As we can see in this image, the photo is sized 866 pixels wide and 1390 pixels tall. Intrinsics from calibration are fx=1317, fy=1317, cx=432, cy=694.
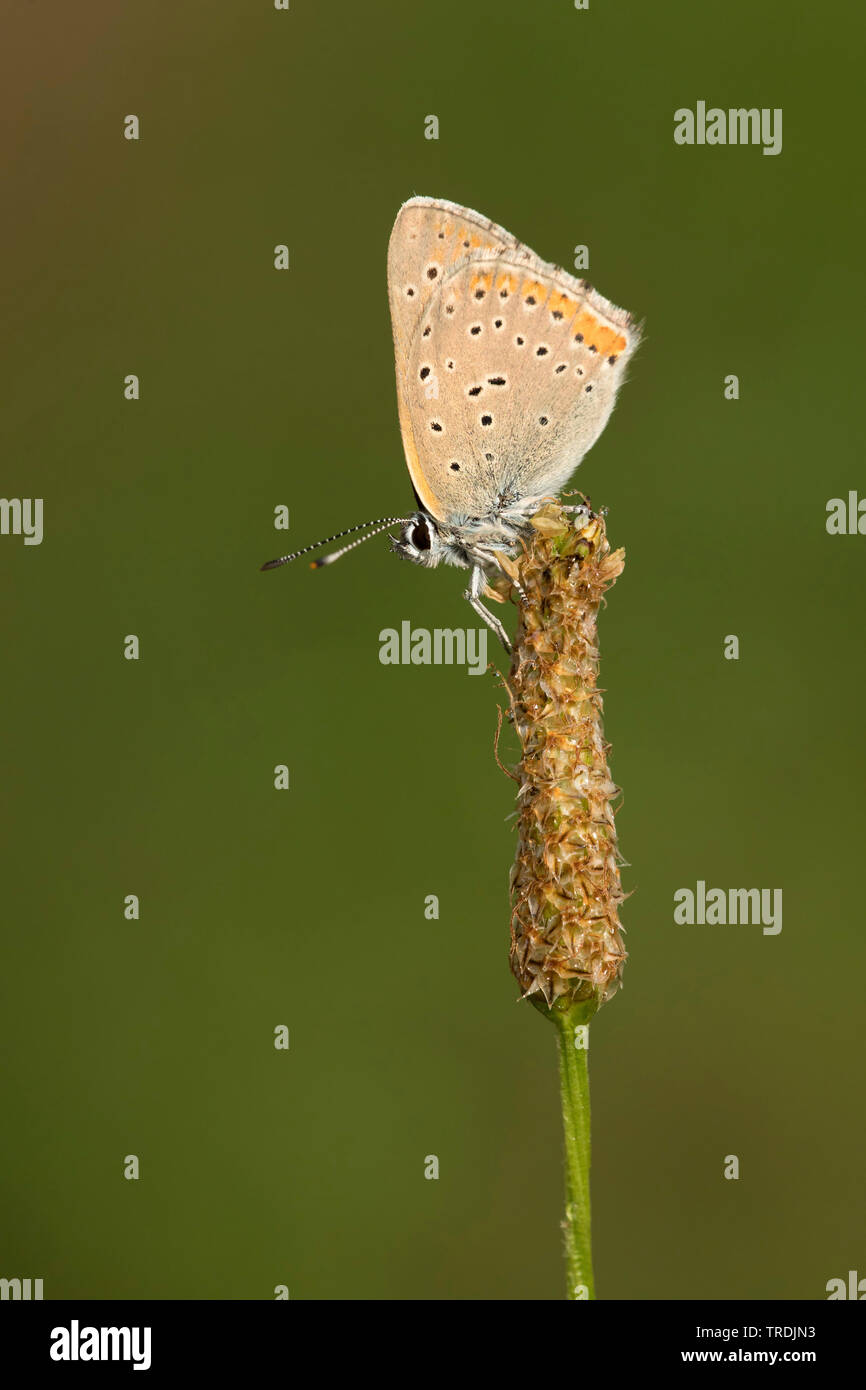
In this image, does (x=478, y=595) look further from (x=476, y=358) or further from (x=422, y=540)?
(x=476, y=358)

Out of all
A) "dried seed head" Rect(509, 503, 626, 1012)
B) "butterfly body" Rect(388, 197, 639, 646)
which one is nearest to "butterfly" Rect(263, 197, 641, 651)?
"butterfly body" Rect(388, 197, 639, 646)

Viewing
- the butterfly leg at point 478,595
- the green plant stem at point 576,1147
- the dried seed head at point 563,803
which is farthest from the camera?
the butterfly leg at point 478,595

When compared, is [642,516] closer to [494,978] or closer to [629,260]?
[629,260]

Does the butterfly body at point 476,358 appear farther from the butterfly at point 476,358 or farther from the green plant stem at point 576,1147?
the green plant stem at point 576,1147

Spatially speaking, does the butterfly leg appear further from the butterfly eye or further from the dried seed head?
the dried seed head

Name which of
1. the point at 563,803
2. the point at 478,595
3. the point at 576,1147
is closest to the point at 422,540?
the point at 478,595

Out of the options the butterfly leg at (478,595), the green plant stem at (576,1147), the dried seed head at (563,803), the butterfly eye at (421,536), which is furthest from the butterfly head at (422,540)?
the green plant stem at (576,1147)
